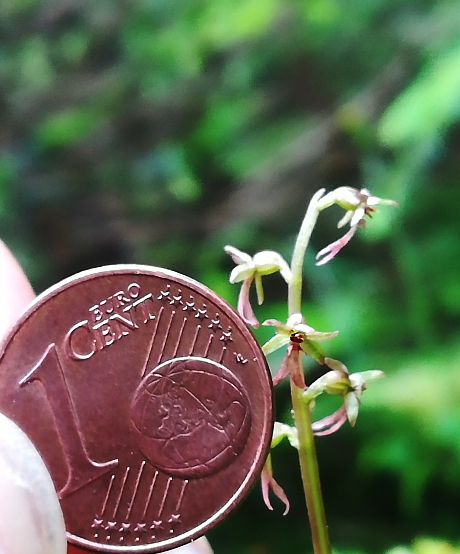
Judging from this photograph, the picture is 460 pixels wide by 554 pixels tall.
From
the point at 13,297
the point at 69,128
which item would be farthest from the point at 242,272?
the point at 69,128

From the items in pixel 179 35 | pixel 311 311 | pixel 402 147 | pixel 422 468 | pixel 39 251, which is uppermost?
pixel 179 35

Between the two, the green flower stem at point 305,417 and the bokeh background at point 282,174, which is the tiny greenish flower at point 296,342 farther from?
the bokeh background at point 282,174

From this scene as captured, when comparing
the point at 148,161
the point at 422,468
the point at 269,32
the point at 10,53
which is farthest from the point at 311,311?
the point at 10,53

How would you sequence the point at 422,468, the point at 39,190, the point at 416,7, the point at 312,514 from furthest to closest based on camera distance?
the point at 39,190 < the point at 416,7 < the point at 422,468 < the point at 312,514

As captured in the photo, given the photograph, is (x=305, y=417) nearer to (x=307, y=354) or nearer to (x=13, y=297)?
(x=307, y=354)

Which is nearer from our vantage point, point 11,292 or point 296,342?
point 296,342

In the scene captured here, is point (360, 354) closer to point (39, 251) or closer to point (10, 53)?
point (39, 251)

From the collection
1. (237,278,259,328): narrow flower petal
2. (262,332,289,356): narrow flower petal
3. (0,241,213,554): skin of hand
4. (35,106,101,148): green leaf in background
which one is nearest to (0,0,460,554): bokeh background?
(35,106,101,148): green leaf in background
